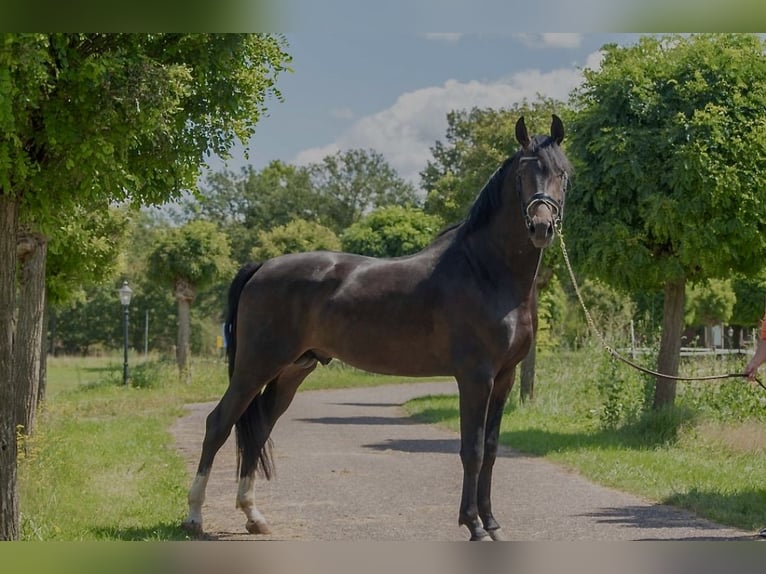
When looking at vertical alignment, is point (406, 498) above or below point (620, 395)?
below

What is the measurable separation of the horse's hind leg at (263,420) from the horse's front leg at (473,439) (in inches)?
53.5

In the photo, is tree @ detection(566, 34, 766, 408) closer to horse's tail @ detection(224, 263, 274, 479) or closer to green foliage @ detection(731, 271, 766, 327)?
horse's tail @ detection(224, 263, 274, 479)

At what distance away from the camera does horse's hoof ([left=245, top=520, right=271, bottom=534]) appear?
6.40 metres

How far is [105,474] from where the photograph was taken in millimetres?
8875

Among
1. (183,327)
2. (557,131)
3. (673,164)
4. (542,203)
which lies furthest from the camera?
(183,327)

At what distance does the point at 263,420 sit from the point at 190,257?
16336mm

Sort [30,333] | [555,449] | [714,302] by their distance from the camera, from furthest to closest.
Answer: [714,302], [555,449], [30,333]

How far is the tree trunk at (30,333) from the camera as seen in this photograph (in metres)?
8.92

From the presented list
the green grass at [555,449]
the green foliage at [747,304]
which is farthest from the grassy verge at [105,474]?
the green foliage at [747,304]

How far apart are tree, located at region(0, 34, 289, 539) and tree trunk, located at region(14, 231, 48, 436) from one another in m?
3.07

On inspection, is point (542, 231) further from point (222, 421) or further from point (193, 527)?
point (193, 527)

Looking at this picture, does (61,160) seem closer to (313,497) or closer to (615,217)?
(313,497)

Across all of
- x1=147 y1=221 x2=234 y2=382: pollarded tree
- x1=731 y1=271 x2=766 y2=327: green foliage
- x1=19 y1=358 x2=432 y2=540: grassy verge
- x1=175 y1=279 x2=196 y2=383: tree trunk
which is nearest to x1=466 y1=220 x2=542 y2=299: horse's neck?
x1=19 y1=358 x2=432 y2=540: grassy verge

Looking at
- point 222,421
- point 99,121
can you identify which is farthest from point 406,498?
point 99,121
